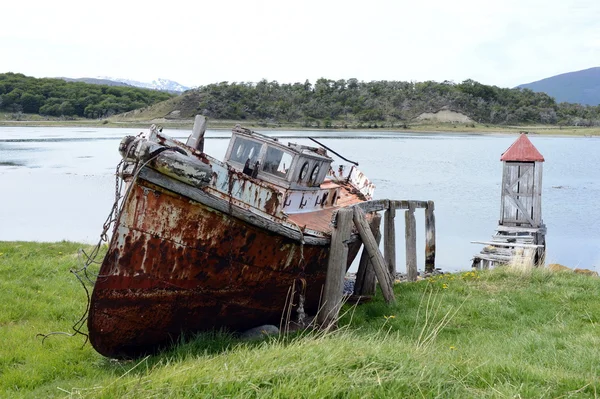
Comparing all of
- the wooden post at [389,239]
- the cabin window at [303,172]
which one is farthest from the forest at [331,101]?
the cabin window at [303,172]

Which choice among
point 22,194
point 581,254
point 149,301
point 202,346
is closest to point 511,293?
point 202,346

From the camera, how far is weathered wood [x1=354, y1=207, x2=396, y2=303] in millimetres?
9719

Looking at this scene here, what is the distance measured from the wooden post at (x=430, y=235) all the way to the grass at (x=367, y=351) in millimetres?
3242

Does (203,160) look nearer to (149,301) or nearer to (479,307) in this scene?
(149,301)

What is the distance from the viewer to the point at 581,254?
21000mm

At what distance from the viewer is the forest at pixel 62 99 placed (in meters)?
96.5

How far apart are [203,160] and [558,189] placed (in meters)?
32.6

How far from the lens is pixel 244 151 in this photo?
32.7 feet

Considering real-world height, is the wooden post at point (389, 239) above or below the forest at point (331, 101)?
below

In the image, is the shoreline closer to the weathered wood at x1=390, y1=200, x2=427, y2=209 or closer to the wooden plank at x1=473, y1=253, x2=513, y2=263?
the wooden plank at x1=473, y1=253, x2=513, y2=263

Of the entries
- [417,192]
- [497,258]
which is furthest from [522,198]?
[417,192]

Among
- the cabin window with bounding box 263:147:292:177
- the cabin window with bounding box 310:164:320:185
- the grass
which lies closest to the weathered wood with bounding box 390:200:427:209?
the grass

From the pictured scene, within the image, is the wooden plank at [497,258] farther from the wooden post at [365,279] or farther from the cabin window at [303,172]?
the cabin window at [303,172]

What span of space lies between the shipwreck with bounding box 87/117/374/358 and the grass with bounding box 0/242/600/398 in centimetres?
40
